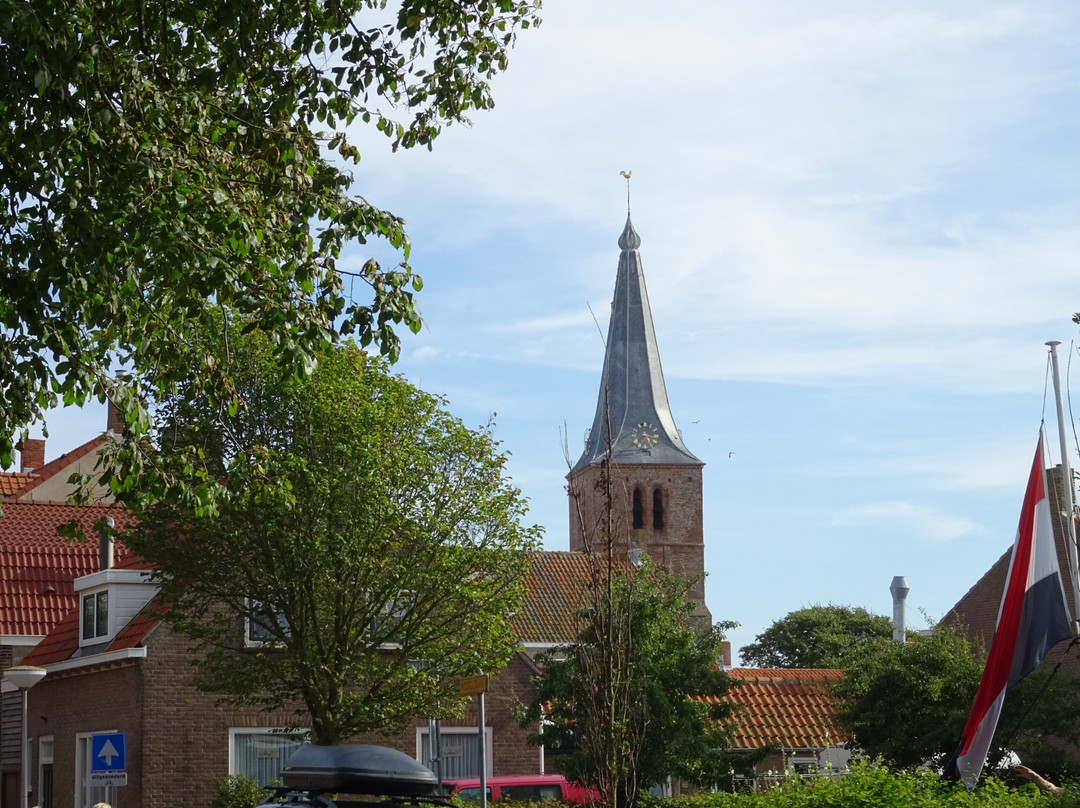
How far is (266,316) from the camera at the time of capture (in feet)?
38.3

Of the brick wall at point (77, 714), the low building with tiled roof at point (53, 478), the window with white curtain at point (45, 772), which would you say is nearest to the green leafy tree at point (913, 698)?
the brick wall at point (77, 714)

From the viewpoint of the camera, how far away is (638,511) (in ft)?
298

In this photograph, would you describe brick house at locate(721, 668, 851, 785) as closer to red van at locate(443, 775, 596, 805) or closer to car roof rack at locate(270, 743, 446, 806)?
red van at locate(443, 775, 596, 805)

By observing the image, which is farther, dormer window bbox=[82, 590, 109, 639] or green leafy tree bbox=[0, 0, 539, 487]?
dormer window bbox=[82, 590, 109, 639]

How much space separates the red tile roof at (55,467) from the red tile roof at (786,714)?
2013 cm

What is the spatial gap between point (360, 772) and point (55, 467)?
3542 centimetres

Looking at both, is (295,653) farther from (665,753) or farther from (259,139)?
(259,139)

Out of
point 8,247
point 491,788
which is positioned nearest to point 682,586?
point 491,788

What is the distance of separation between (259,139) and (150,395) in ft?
18.9

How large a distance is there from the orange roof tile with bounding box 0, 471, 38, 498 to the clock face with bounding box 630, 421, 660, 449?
49.2 meters

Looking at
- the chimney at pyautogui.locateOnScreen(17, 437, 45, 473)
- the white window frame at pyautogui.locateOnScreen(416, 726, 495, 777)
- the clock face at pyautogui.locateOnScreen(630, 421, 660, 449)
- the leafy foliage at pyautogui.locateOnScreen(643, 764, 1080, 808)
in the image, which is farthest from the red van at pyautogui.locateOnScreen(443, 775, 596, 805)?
the clock face at pyautogui.locateOnScreen(630, 421, 660, 449)

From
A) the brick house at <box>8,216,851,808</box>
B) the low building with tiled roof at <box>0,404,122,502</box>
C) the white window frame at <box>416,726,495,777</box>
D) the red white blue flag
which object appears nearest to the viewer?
the red white blue flag

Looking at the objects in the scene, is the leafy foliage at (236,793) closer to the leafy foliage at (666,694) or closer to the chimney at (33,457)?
the leafy foliage at (666,694)

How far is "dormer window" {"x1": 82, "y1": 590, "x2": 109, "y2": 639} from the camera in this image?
3122 centimetres
